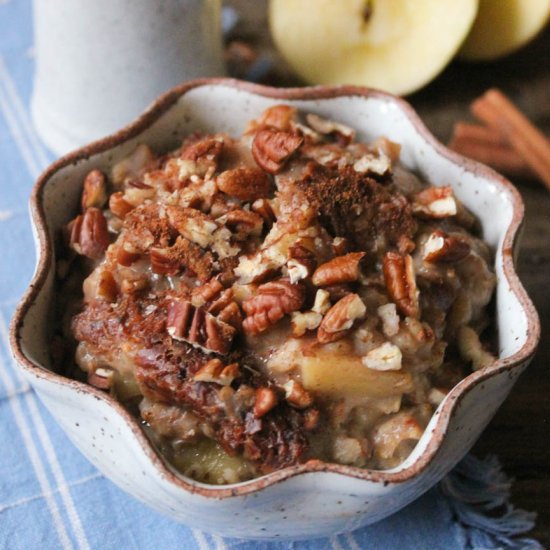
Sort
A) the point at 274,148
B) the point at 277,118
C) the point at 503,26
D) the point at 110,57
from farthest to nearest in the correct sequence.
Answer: the point at 503,26 → the point at 110,57 → the point at 277,118 → the point at 274,148

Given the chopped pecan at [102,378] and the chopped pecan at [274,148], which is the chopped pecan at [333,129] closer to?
the chopped pecan at [274,148]

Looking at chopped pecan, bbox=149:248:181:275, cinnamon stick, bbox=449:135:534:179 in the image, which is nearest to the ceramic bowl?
chopped pecan, bbox=149:248:181:275

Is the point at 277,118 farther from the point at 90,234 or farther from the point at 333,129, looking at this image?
the point at 90,234

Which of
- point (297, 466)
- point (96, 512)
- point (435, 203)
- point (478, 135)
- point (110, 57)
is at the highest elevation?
point (110, 57)

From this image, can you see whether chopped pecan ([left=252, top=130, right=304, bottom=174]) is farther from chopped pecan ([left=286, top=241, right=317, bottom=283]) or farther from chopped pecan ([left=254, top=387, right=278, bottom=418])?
chopped pecan ([left=254, top=387, right=278, bottom=418])

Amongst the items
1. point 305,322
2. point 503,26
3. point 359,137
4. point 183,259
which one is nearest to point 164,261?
point 183,259

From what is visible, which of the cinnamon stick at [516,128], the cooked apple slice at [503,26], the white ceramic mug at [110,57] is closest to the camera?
the white ceramic mug at [110,57]

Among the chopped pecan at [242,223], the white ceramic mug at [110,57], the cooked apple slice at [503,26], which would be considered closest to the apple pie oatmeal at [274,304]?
the chopped pecan at [242,223]
